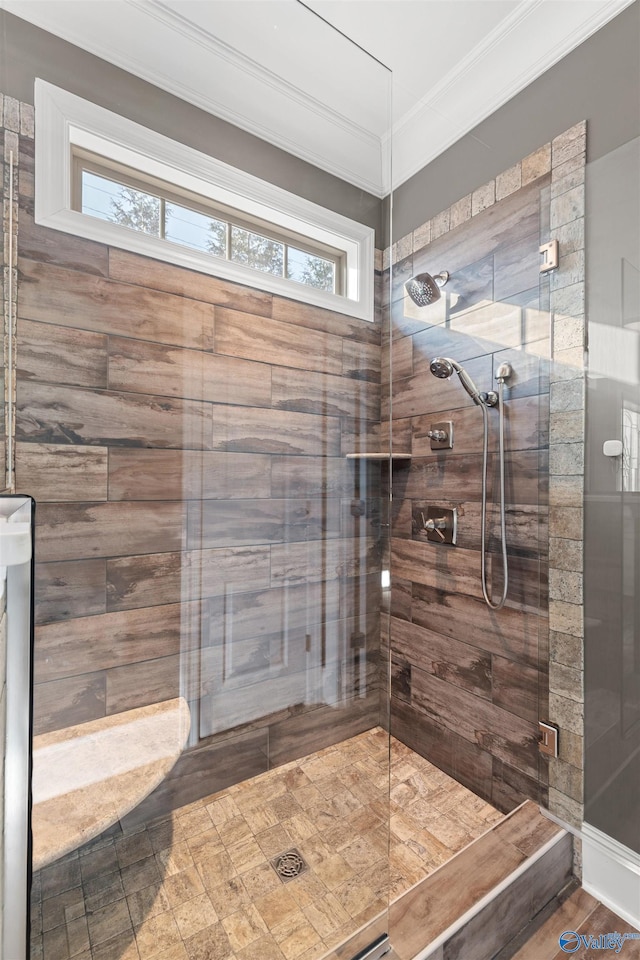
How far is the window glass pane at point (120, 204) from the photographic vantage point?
2.78 feet

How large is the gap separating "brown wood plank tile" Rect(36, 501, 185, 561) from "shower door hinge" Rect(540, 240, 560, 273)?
140cm

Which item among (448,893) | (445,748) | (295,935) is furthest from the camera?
(445,748)

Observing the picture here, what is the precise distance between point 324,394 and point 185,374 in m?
0.34

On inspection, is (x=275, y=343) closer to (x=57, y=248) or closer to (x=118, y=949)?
(x=57, y=248)

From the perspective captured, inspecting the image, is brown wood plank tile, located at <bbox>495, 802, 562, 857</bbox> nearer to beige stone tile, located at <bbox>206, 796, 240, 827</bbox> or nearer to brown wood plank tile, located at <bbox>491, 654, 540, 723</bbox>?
brown wood plank tile, located at <bbox>491, 654, 540, 723</bbox>

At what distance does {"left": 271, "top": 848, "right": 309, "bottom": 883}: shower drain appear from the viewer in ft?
3.15

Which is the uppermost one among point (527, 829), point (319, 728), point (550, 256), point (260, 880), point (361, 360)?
point (550, 256)

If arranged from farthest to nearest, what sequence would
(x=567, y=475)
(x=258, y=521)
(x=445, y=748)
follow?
(x=445, y=748) < (x=567, y=475) < (x=258, y=521)

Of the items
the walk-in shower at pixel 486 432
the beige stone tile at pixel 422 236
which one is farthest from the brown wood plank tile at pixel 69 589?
the beige stone tile at pixel 422 236

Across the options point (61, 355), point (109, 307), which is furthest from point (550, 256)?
point (61, 355)

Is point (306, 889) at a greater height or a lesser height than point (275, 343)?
lesser

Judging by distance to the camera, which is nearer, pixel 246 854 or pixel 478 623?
pixel 246 854

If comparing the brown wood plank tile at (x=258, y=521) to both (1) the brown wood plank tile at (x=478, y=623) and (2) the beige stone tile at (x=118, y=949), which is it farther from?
(1) the brown wood plank tile at (x=478, y=623)
